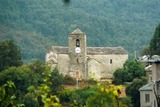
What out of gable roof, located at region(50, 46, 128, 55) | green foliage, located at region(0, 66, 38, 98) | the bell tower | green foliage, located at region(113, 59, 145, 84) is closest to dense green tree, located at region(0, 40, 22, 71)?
gable roof, located at region(50, 46, 128, 55)

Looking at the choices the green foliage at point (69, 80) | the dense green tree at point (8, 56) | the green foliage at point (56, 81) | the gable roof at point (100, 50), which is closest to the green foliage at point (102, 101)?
the green foliage at point (56, 81)

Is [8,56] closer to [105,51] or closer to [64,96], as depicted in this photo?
[105,51]

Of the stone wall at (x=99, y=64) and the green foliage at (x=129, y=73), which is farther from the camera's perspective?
the stone wall at (x=99, y=64)

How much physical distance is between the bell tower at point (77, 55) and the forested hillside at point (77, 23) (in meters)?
50.9

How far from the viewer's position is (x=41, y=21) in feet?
552

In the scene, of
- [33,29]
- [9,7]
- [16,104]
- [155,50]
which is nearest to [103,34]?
[33,29]

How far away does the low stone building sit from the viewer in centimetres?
8019

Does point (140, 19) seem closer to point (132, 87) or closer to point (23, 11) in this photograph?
point (23, 11)

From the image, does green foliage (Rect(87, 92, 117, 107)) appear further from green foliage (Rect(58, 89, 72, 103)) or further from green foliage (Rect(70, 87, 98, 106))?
green foliage (Rect(58, 89, 72, 103))

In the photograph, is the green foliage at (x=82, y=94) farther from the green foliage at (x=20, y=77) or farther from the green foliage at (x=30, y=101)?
Result: the green foliage at (x=30, y=101)

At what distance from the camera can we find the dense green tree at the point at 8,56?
80169 millimetres

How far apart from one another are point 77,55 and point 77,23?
8113 centimetres

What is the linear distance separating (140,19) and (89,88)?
11511cm

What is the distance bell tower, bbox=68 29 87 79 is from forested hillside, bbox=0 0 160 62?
50.9 metres
